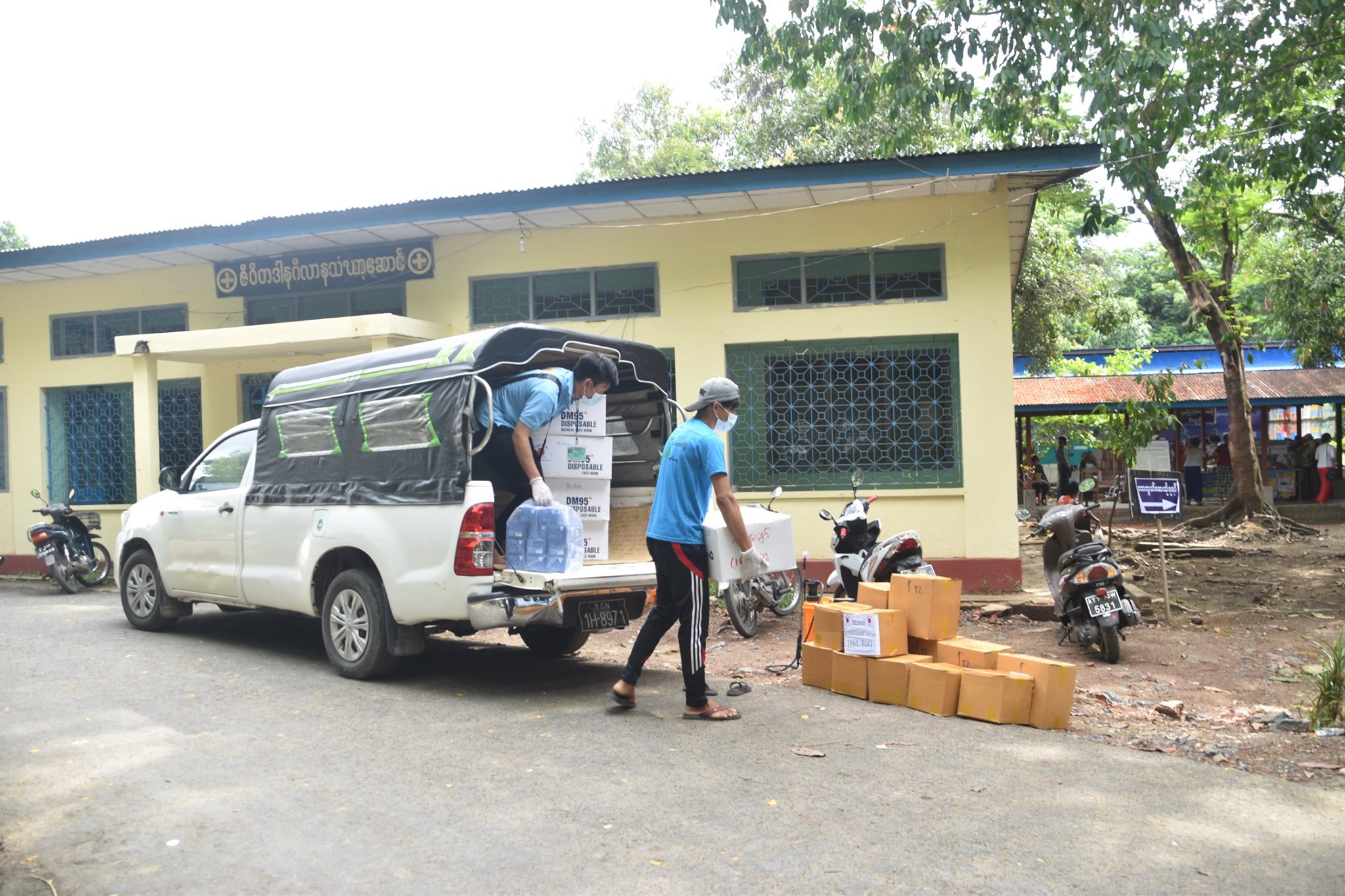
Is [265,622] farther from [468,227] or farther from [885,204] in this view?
[885,204]

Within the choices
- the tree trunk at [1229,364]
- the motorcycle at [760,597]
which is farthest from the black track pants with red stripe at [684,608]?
the tree trunk at [1229,364]

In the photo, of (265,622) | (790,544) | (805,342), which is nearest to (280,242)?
(265,622)

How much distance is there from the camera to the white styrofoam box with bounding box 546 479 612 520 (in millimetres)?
6957

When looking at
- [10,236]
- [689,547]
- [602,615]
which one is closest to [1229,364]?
[602,615]

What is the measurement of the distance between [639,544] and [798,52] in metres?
5.53

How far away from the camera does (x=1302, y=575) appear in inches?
491

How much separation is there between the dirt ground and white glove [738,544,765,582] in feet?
3.14

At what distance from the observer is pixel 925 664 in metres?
6.13

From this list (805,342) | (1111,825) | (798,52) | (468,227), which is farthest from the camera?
(468,227)

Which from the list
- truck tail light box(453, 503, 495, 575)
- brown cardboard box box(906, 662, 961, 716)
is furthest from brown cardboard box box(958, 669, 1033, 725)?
truck tail light box(453, 503, 495, 575)

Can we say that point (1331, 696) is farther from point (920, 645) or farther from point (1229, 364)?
point (1229, 364)

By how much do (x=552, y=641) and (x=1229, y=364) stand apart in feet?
44.1

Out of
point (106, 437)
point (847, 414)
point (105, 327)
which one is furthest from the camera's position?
point (105, 327)

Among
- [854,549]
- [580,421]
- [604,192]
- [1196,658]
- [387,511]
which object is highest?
[604,192]
